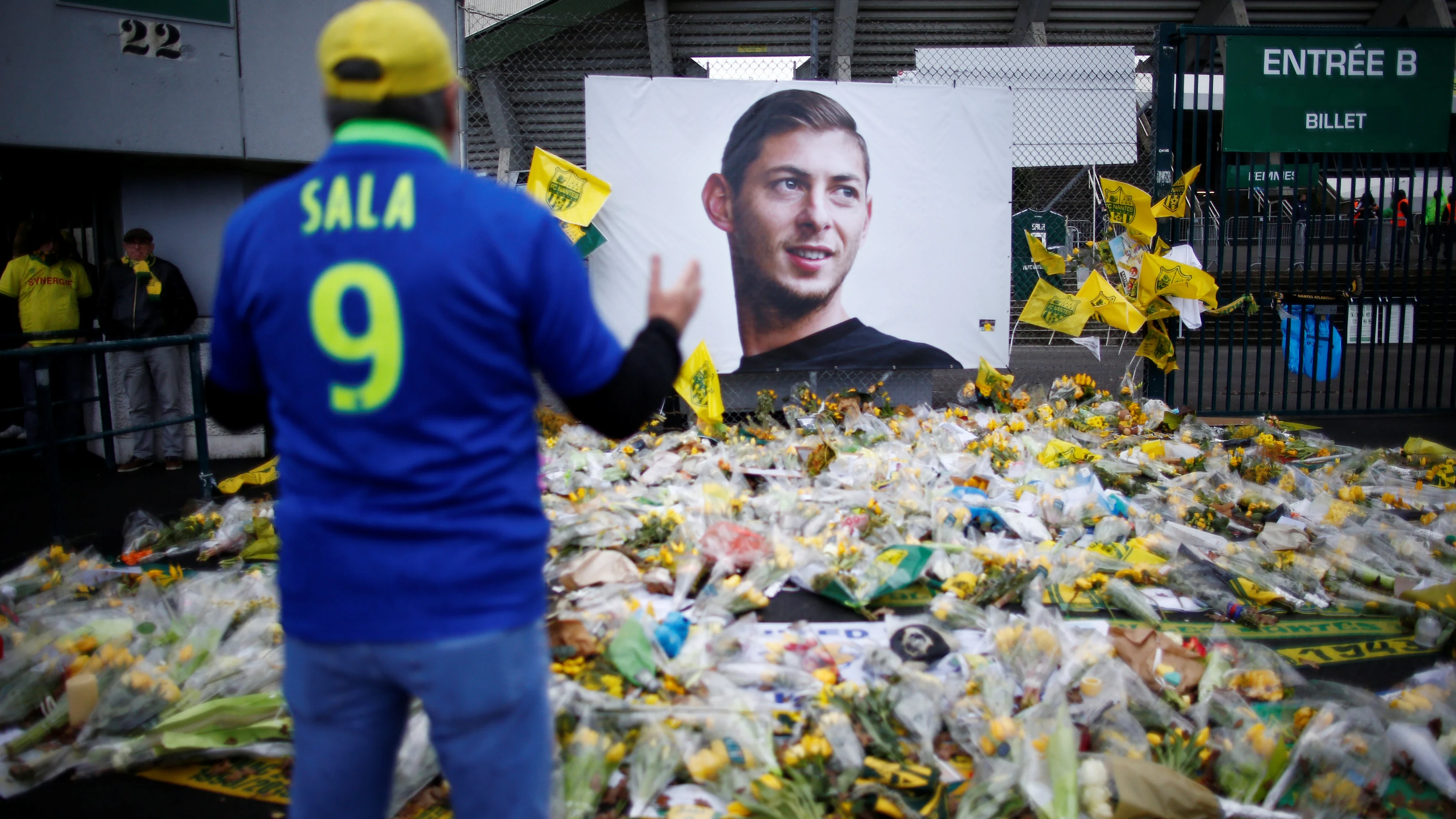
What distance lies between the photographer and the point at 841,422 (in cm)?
754

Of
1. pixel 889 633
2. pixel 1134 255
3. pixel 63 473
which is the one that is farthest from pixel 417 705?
pixel 1134 255

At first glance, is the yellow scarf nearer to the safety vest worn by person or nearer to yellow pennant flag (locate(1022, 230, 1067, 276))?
the safety vest worn by person

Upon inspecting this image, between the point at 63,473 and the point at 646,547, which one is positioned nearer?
the point at 646,547

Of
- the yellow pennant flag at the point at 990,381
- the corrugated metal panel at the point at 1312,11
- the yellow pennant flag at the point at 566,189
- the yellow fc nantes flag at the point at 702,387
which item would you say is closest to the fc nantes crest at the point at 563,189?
the yellow pennant flag at the point at 566,189

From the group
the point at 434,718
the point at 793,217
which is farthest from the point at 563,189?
the point at 434,718

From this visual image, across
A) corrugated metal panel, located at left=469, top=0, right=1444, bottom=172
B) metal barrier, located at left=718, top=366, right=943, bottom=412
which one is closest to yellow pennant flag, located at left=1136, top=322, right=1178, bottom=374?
metal barrier, located at left=718, top=366, right=943, bottom=412

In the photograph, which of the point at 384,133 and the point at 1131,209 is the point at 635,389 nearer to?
the point at 384,133

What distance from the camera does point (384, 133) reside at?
1.49 metres

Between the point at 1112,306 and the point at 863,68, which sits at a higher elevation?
the point at 863,68

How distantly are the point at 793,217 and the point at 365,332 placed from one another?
6933 mm

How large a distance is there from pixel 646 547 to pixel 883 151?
5045mm

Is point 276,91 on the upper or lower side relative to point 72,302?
upper

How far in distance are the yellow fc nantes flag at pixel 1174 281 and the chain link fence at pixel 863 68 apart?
13.0 feet

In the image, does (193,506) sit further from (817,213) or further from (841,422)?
(817,213)
